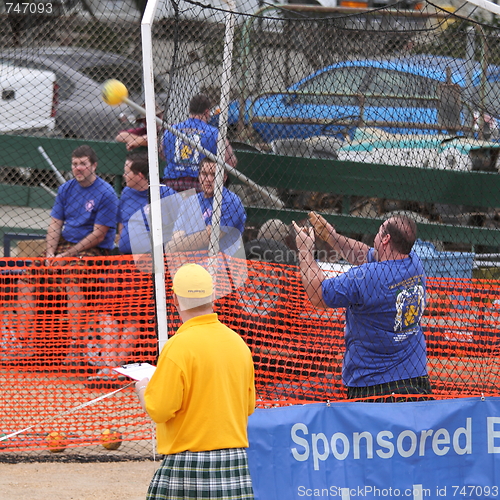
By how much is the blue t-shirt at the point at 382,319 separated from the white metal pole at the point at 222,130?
1.44m

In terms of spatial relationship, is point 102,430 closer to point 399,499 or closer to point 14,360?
point 14,360

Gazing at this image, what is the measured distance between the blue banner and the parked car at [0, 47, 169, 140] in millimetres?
6683

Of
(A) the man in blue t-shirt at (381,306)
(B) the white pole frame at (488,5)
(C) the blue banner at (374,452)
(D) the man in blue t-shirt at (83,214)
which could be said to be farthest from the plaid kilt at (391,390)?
(D) the man in blue t-shirt at (83,214)

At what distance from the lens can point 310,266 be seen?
481 cm

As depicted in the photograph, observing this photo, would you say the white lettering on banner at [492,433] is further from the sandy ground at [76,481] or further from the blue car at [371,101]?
the blue car at [371,101]

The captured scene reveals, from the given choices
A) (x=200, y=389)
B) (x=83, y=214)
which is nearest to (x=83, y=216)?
(x=83, y=214)

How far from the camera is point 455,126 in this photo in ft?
25.8

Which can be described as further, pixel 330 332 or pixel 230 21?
pixel 330 332

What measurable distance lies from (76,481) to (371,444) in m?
2.03

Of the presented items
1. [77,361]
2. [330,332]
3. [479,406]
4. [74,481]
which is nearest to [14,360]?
[77,361]

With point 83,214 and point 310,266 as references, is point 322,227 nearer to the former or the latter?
→ point 310,266

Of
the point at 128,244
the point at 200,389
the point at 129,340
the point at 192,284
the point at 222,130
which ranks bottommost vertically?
the point at 129,340

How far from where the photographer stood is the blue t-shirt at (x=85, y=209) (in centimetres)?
766

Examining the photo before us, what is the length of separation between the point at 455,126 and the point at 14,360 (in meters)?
4.73
